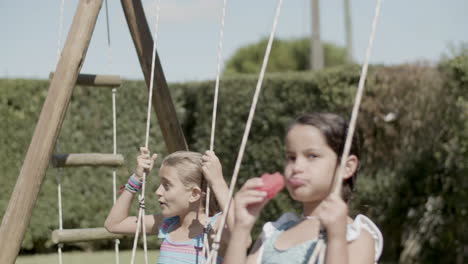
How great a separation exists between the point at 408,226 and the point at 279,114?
1780 millimetres

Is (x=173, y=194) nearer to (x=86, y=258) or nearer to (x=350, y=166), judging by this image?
(x=350, y=166)

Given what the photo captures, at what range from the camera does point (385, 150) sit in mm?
7453

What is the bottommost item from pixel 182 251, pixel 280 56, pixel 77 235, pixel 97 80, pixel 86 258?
pixel 86 258

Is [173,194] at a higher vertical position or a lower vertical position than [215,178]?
lower

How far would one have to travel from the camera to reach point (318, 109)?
311 inches

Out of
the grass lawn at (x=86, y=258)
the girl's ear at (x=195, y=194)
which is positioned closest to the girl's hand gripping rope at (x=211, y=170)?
the girl's ear at (x=195, y=194)

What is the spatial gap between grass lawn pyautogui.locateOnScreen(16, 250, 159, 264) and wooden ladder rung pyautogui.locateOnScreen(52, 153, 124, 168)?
15.3 feet

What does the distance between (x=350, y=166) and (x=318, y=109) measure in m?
5.35

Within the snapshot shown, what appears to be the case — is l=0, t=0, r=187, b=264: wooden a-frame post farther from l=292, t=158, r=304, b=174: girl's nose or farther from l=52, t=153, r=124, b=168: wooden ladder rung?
l=292, t=158, r=304, b=174: girl's nose

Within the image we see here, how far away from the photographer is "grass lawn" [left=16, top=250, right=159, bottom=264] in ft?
30.4

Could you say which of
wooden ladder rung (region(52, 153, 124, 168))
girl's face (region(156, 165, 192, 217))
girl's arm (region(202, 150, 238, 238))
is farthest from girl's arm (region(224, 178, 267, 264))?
wooden ladder rung (region(52, 153, 124, 168))

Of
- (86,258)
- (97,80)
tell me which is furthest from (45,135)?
(86,258)

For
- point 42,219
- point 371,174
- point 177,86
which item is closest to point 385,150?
point 371,174

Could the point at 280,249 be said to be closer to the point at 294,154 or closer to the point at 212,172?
the point at 294,154
